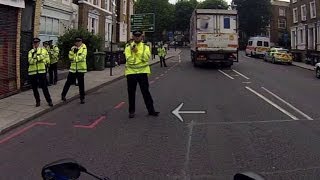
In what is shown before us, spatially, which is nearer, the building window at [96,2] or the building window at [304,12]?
the building window at [96,2]

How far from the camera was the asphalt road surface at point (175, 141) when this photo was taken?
657cm

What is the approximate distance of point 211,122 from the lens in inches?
408

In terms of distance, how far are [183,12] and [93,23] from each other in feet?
229

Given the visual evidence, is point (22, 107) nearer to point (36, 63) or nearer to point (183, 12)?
point (36, 63)

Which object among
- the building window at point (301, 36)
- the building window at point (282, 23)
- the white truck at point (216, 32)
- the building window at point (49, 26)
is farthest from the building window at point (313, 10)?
the building window at point (282, 23)

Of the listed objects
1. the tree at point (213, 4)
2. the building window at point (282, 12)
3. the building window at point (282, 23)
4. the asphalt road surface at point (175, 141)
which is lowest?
the asphalt road surface at point (175, 141)

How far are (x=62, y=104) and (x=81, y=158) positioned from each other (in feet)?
20.9

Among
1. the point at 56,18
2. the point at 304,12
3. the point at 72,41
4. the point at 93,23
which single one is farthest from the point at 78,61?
the point at 304,12

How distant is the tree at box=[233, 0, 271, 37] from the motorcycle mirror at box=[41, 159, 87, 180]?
85.3m

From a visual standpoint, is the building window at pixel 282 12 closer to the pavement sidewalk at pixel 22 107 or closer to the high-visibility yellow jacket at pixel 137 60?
the pavement sidewalk at pixel 22 107

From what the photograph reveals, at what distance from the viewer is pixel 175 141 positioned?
838 cm

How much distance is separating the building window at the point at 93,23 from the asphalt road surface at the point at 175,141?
1985cm

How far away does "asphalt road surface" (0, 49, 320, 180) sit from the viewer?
259 inches

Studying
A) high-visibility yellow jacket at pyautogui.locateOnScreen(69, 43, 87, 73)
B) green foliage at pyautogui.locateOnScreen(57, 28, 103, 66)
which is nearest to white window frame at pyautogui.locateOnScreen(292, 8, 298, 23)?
green foliage at pyautogui.locateOnScreen(57, 28, 103, 66)
